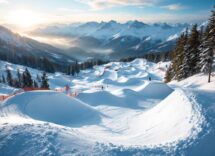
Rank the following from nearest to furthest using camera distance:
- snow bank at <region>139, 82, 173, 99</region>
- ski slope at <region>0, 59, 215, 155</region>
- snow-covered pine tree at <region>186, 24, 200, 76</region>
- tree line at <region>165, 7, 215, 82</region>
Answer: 1. ski slope at <region>0, 59, 215, 155</region>
2. tree line at <region>165, 7, 215, 82</region>
3. snow bank at <region>139, 82, 173, 99</region>
4. snow-covered pine tree at <region>186, 24, 200, 76</region>

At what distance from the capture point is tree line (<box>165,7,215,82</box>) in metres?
32.6

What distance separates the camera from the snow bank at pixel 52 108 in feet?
70.5

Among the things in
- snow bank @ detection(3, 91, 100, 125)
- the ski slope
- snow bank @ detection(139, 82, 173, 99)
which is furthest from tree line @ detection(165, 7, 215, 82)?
snow bank @ detection(3, 91, 100, 125)

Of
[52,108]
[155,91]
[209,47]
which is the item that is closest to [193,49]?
[209,47]

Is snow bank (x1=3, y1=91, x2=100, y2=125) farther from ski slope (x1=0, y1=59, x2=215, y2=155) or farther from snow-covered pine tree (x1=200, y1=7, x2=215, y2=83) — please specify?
snow-covered pine tree (x1=200, y1=7, x2=215, y2=83)

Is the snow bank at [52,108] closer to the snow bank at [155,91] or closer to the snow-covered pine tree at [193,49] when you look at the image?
A: the snow bank at [155,91]

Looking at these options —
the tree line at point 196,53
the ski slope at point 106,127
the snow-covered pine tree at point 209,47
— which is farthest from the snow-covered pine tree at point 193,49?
the ski slope at point 106,127

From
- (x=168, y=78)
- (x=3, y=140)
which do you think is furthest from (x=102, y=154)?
(x=168, y=78)

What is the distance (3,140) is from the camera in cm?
1140

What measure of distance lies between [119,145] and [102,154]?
1463mm

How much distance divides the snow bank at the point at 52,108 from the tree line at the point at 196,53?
2223cm

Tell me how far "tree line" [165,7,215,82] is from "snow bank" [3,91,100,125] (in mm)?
22231

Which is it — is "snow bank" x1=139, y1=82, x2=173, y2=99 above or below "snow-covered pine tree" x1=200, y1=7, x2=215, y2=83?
below

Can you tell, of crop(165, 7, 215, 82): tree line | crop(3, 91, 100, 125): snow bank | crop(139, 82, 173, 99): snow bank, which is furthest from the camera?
crop(139, 82, 173, 99): snow bank
